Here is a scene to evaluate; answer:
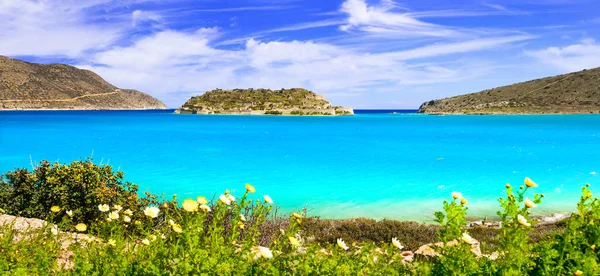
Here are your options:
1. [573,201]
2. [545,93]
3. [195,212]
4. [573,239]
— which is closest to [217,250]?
[195,212]

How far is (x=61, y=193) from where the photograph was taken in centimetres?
992

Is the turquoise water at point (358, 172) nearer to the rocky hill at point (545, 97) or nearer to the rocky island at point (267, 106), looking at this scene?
the rocky hill at point (545, 97)

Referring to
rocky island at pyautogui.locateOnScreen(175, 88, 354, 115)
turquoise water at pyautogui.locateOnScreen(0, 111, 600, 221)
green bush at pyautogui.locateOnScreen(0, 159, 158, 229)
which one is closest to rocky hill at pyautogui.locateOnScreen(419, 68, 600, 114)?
rocky island at pyautogui.locateOnScreen(175, 88, 354, 115)

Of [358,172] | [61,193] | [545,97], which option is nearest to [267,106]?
[545,97]

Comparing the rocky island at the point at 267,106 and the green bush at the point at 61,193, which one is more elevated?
the rocky island at the point at 267,106

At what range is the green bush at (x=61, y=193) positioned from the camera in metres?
9.92

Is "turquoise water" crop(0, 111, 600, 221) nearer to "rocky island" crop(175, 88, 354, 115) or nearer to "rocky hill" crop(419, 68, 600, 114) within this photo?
"rocky hill" crop(419, 68, 600, 114)

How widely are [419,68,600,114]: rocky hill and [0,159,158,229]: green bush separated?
151696mm

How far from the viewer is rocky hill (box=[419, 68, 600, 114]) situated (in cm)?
13775

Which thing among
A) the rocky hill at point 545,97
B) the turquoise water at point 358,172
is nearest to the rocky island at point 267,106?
the rocky hill at point 545,97

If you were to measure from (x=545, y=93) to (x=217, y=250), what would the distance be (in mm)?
169819

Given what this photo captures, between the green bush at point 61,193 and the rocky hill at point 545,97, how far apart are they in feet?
498

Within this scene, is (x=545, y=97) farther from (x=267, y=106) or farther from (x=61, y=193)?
(x=61, y=193)

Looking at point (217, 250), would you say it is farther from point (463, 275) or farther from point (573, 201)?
point (573, 201)
